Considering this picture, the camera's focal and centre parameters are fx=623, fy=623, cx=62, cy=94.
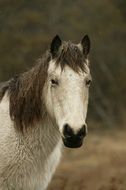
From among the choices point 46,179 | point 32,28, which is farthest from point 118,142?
point 46,179

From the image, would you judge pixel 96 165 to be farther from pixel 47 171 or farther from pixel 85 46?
pixel 85 46

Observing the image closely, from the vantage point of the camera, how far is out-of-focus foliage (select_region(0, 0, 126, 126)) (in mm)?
23156

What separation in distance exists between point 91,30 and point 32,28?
2.79 metres

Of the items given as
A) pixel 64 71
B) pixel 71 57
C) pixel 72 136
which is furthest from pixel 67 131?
pixel 71 57

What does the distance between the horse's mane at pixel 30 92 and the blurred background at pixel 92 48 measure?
1195 cm

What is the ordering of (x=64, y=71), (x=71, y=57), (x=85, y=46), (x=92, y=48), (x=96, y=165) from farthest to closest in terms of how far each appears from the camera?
(x=92, y=48), (x=96, y=165), (x=85, y=46), (x=71, y=57), (x=64, y=71)

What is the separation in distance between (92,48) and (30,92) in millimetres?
19502

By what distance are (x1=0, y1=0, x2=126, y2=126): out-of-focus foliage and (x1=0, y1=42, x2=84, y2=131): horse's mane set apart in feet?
49.4

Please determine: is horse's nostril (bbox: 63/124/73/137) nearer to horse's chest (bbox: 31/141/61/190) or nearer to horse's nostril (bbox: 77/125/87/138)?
horse's nostril (bbox: 77/125/87/138)

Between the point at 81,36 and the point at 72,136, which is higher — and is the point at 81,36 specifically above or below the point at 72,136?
above

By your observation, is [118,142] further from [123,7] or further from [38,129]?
[38,129]

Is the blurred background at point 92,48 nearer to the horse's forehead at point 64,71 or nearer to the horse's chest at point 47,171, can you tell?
the horse's chest at point 47,171

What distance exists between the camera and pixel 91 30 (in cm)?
2653

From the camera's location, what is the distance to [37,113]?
20.0 feet
